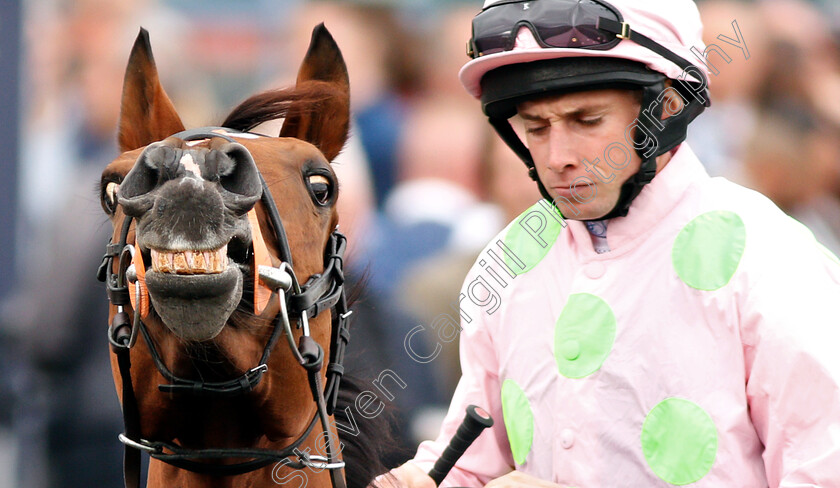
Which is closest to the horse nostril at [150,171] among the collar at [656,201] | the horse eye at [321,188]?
the horse eye at [321,188]

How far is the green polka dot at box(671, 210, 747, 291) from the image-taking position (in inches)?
95.5

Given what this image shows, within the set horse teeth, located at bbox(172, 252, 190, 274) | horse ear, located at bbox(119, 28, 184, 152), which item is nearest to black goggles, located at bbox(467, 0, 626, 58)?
horse ear, located at bbox(119, 28, 184, 152)

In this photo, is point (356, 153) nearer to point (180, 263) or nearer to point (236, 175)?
point (236, 175)

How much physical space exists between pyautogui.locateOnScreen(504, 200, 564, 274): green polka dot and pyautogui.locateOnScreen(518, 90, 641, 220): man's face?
0.25 metres

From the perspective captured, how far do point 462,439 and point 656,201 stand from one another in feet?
2.57

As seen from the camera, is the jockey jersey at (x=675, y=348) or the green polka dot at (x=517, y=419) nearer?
the jockey jersey at (x=675, y=348)

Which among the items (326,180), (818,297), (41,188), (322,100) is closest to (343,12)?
(41,188)

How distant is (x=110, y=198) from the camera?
7.72ft

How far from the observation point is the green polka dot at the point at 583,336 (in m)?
2.55

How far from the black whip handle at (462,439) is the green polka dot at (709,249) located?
613 millimetres

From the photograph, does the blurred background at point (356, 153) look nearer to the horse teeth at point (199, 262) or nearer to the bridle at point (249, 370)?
the bridle at point (249, 370)

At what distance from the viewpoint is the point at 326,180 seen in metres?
2.44

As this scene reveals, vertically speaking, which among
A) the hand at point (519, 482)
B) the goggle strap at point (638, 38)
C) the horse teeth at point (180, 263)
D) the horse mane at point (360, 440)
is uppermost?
the goggle strap at point (638, 38)

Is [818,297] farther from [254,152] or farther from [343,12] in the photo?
[343,12]
